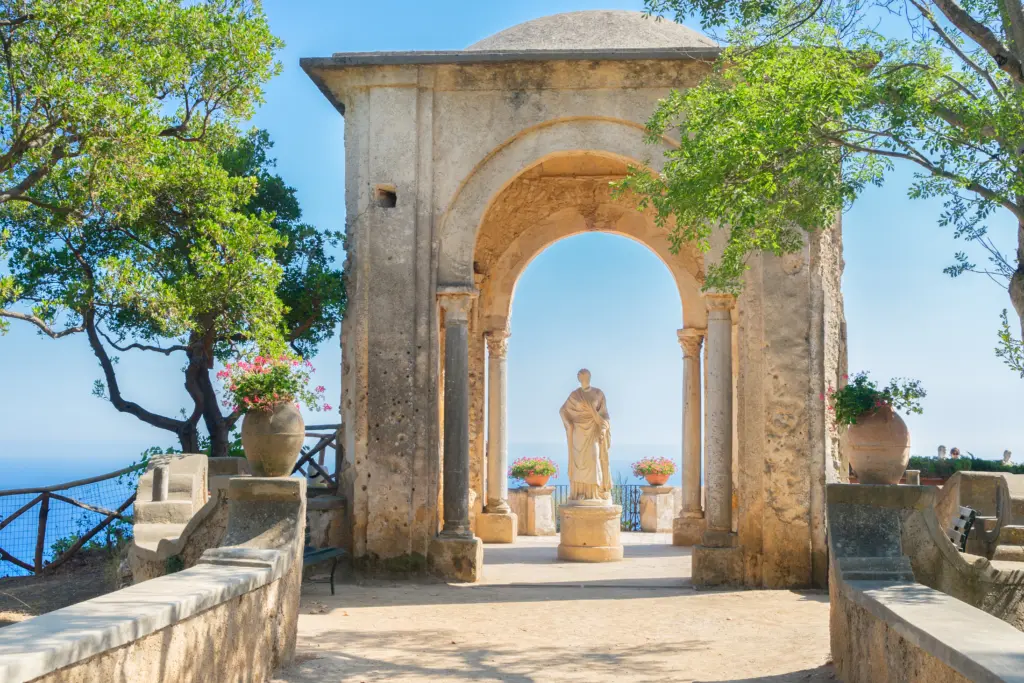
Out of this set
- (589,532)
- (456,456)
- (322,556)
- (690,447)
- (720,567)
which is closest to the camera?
(322,556)

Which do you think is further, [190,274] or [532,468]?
[532,468]

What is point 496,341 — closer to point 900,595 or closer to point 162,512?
point 162,512

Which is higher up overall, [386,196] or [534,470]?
[386,196]

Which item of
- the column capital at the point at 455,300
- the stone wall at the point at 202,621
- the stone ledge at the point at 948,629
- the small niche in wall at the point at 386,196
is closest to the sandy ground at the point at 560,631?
the stone wall at the point at 202,621

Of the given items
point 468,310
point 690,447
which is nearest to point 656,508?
point 690,447

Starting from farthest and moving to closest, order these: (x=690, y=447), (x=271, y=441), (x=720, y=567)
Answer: (x=690, y=447)
(x=720, y=567)
(x=271, y=441)

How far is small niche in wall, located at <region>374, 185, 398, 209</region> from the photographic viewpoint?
12.2m

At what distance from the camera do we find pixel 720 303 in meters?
12.4

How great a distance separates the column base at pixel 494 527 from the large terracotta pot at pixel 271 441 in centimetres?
892

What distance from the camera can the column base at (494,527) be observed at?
54.5 feet

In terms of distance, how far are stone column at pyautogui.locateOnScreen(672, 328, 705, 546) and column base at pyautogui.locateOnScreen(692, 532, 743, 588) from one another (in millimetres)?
4666

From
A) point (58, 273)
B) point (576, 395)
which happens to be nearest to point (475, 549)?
point (576, 395)

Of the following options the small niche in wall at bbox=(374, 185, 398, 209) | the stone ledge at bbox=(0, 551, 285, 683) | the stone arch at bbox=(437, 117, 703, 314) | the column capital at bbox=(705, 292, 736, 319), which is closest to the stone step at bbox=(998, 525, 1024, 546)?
the column capital at bbox=(705, 292, 736, 319)

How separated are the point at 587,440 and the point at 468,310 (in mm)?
3592
